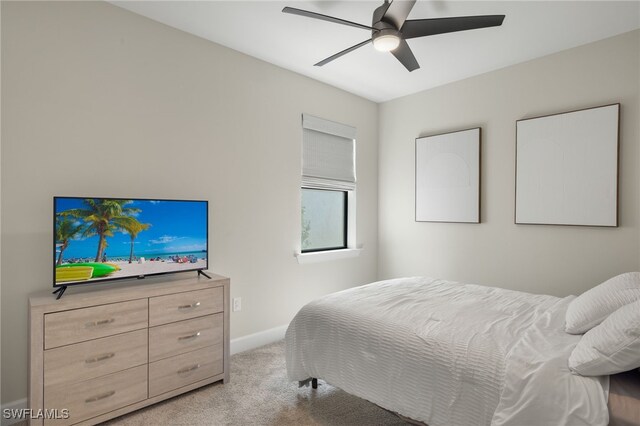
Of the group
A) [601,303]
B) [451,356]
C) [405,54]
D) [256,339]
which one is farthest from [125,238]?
[601,303]

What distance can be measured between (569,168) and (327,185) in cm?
230

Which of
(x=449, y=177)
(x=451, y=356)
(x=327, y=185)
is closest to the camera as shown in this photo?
(x=451, y=356)

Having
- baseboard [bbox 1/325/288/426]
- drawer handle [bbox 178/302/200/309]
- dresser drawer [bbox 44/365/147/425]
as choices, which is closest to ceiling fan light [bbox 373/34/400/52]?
drawer handle [bbox 178/302/200/309]

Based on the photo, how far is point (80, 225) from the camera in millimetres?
2121

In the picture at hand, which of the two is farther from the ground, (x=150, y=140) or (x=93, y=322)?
(x=150, y=140)

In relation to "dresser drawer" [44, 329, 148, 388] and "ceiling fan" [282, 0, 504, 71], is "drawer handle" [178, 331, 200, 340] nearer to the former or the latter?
"dresser drawer" [44, 329, 148, 388]

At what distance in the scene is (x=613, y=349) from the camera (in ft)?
4.45

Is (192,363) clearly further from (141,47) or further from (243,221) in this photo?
(141,47)

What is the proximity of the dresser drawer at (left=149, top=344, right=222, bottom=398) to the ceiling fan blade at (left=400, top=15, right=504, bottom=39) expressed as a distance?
2.54 metres

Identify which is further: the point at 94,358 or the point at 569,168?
the point at 569,168

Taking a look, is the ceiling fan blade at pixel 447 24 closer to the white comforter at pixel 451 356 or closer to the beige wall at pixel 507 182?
the beige wall at pixel 507 182

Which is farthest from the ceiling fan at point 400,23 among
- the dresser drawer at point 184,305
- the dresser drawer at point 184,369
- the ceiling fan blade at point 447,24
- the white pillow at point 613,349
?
the dresser drawer at point 184,369

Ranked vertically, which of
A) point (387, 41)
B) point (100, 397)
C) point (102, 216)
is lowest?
point (100, 397)

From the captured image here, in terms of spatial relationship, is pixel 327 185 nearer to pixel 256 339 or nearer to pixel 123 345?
pixel 256 339
